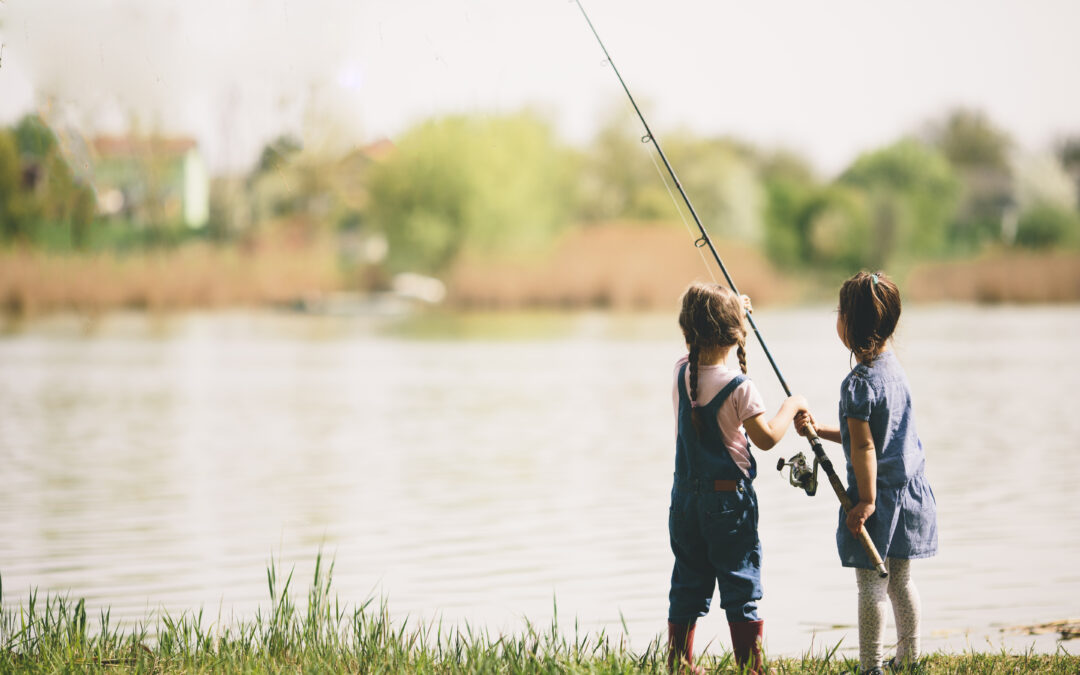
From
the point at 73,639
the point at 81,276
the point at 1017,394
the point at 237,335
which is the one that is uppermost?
the point at 81,276

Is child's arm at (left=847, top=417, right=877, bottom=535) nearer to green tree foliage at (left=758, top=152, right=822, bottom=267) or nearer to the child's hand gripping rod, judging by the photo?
the child's hand gripping rod

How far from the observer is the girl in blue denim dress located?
12.0 feet

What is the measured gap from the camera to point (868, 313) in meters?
3.71

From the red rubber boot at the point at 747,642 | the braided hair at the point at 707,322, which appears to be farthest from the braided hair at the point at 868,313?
the red rubber boot at the point at 747,642

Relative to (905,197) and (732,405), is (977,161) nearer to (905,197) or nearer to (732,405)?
(905,197)

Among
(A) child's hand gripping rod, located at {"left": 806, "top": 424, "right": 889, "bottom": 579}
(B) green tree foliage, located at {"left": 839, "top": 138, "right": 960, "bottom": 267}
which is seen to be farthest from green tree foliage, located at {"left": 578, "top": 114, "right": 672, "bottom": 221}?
(A) child's hand gripping rod, located at {"left": 806, "top": 424, "right": 889, "bottom": 579}

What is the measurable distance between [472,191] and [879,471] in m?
46.0

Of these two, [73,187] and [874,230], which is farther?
[874,230]

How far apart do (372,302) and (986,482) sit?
32527 mm

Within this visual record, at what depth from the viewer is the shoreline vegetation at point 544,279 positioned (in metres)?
30.3

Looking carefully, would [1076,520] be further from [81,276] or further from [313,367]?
[81,276]

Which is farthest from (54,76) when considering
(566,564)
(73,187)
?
(566,564)

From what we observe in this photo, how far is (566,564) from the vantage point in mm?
6215

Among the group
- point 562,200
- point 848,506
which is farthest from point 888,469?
point 562,200
